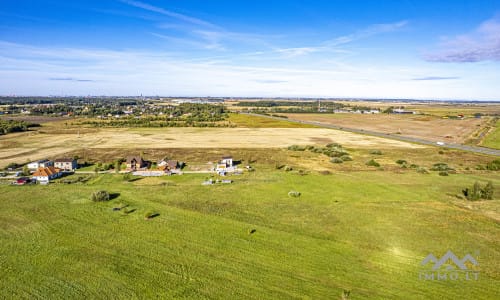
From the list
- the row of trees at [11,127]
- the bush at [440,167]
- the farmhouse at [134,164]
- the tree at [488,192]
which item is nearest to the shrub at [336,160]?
the bush at [440,167]

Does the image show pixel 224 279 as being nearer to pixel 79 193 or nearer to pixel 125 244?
pixel 125 244

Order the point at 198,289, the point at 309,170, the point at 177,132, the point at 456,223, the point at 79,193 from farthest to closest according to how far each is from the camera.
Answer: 1. the point at 177,132
2. the point at 309,170
3. the point at 79,193
4. the point at 456,223
5. the point at 198,289

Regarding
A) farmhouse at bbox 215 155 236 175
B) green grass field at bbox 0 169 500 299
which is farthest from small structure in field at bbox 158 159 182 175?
green grass field at bbox 0 169 500 299

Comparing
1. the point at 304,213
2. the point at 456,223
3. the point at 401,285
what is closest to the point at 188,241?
the point at 304,213

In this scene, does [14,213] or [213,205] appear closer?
[14,213]

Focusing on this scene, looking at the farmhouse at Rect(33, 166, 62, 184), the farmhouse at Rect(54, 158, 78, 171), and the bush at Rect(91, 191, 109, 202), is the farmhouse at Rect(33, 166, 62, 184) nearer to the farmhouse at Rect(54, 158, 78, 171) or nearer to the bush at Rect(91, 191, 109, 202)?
the farmhouse at Rect(54, 158, 78, 171)

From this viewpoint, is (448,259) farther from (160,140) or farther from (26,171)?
(160,140)

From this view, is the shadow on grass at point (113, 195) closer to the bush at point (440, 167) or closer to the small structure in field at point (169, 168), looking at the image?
the small structure in field at point (169, 168)
